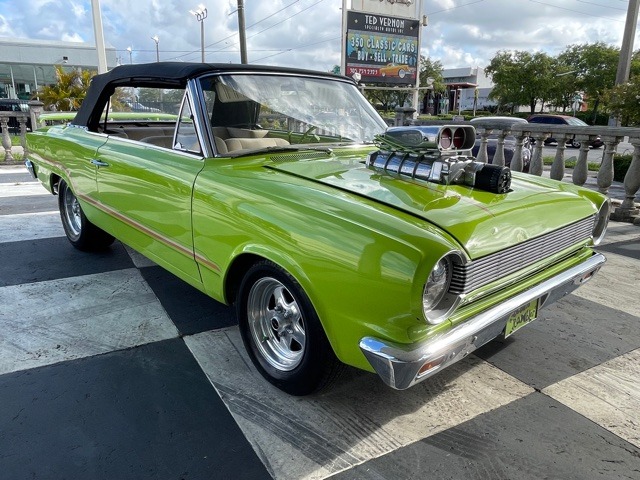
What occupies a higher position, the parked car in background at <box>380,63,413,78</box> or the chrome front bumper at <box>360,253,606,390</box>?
the parked car in background at <box>380,63,413,78</box>

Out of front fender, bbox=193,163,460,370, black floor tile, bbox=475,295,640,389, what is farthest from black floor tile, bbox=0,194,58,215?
black floor tile, bbox=475,295,640,389

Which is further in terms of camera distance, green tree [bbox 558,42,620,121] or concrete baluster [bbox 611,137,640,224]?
green tree [bbox 558,42,620,121]

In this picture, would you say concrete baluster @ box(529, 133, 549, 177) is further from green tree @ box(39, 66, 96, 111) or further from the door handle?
green tree @ box(39, 66, 96, 111)

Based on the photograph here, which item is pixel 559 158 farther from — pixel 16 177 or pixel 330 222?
pixel 16 177

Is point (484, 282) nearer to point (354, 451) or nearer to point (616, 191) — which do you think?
point (354, 451)

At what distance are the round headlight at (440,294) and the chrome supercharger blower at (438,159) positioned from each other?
734 millimetres

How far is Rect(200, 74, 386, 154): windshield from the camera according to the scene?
3160 mm

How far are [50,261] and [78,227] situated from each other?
0.47 meters

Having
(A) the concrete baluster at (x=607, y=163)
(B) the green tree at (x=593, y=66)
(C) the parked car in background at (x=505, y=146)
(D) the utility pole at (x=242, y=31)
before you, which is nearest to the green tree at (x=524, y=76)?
(B) the green tree at (x=593, y=66)

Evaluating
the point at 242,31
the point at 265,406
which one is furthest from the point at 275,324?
the point at 242,31

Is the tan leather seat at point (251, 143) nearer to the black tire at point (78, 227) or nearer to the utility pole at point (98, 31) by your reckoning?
the black tire at point (78, 227)

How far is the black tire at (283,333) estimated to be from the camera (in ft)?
7.43

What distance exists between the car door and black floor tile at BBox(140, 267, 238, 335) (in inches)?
15.1

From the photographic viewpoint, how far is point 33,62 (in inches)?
1577
